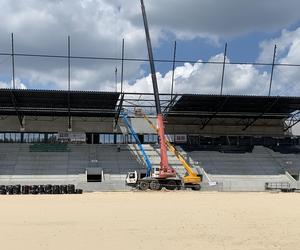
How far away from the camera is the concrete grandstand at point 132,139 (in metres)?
58.9

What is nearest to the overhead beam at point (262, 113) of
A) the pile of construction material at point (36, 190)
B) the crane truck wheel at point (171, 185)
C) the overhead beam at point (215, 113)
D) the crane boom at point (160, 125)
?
the overhead beam at point (215, 113)

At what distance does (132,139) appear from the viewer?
67562 mm

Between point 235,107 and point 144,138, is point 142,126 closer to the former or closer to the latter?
point 144,138

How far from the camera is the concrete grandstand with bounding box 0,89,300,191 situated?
58.9m

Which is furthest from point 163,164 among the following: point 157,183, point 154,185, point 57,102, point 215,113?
point 57,102

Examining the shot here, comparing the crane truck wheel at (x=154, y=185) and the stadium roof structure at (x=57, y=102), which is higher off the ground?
the stadium roof structure at (x=57, y=102)

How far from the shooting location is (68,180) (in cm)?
5634

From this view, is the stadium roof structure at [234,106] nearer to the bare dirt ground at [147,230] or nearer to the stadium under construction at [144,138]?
the stadium under construction at [144,138]

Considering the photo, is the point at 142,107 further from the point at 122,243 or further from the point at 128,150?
the point at 122,243

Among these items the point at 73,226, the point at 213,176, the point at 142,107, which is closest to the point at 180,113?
the point at 142,107

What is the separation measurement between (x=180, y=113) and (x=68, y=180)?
17.1 m

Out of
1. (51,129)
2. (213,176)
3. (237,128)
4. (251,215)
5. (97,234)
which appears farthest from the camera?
(237,128)

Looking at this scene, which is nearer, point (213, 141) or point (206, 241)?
point (206, 241)

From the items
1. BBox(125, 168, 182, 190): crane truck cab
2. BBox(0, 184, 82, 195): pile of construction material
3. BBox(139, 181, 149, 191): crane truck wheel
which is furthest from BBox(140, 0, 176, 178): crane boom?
BBox(0, 184, 82, 195): pile of construction material
